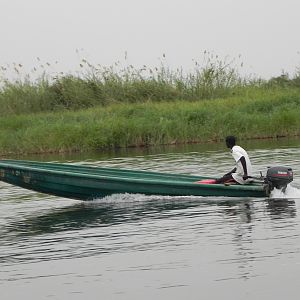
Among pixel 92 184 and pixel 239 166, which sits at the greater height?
pixel 239 166

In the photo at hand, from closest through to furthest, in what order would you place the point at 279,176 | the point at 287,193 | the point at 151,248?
the point at 151,248, the point at 279,176, the point at 287,193

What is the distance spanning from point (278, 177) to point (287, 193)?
61cm

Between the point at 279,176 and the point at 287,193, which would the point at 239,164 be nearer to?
the point at 279,176

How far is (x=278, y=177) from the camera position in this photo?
13398 mm

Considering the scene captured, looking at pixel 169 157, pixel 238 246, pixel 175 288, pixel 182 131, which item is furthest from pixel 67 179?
pixel 182 131

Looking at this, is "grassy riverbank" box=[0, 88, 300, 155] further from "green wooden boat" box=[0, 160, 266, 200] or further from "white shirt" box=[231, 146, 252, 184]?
"white shirt" box=[231, 146, 252, 184]

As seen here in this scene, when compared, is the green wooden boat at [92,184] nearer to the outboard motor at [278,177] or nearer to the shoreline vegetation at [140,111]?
the outboard motor at [278,177]

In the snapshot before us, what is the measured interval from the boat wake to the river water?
0.9 inches

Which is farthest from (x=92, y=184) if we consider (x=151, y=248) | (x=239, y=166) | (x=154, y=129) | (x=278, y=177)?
(x=154, y=129)

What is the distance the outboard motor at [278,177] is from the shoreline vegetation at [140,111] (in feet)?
Result: 47.3

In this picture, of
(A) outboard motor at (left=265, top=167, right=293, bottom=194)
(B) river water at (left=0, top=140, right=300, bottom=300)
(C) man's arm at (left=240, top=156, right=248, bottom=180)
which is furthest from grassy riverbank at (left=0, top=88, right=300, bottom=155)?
(A) outboard motor at (left=265, top=167, right=293, bottom=194)

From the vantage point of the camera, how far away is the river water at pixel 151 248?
27.4ft

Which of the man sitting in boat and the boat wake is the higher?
the man sitting in boat

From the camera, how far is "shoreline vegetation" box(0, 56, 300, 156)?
28188mm
